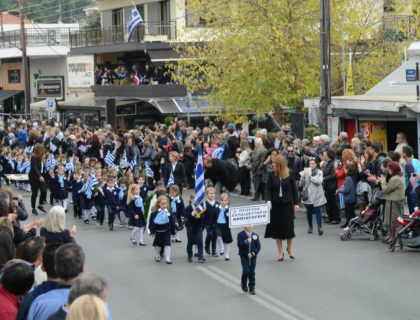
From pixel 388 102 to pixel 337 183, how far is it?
3838mm

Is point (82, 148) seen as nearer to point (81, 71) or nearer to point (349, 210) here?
point (349, 210)

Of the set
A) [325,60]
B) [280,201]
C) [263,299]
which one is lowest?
[263,299]

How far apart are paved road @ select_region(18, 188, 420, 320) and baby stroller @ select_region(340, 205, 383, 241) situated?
7.5 inches

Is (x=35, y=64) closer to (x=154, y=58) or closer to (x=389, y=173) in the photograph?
(x=154, y=58)

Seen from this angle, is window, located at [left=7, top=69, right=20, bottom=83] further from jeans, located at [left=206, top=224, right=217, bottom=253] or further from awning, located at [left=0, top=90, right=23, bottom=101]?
jeans, located at [left=206, top=224, right=217, bottom=253]

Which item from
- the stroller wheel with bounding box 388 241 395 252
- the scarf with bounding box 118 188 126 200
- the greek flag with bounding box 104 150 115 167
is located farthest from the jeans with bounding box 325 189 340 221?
the greek flag with bounding box 104 150 115 167

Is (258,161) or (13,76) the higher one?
(13,76)

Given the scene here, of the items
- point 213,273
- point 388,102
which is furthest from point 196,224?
point 388,102

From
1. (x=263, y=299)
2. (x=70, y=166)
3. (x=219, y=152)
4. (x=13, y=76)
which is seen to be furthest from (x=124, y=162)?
(x=13, y=76)

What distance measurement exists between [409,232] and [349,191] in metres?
2.59

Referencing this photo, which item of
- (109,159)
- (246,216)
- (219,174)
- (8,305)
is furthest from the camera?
(109,159)

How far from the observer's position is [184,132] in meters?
31.3

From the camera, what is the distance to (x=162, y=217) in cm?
1723

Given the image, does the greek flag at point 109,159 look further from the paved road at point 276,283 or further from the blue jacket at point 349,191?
Answer: the blue jacket at point 349,191
